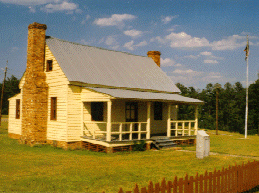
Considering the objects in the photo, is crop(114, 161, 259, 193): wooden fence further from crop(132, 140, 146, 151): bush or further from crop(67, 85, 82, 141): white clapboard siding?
crop(67, 85, 82, 141): white clapboard siding

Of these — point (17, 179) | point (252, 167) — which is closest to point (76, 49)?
point (17, 179)

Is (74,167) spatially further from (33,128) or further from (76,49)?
(76,49)

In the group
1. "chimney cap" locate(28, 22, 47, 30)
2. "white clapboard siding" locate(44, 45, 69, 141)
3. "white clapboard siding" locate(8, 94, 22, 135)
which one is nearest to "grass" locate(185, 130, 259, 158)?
"white clapboard siding" locate(44, 45, 69, 141)

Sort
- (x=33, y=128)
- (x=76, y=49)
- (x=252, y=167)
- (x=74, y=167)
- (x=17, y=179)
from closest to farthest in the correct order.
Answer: (x=252, y=167) → (x=17, y=179) → (x=74, y=167) → (x=33, y=128) → (x=76, y=49)

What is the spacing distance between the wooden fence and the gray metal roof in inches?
489

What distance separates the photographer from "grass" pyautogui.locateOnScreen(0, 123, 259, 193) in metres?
9.12

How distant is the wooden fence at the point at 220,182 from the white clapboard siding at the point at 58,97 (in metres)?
11.0

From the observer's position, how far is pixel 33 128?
19.0 meters

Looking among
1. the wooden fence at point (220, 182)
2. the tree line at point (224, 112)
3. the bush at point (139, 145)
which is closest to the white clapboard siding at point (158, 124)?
the bush at point (139, 145)

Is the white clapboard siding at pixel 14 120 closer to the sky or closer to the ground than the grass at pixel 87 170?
closer to the sky

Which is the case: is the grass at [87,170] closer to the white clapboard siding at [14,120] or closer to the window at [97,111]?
the window at [97,111]

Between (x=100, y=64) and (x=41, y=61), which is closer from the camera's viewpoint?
(x=41, y=61)

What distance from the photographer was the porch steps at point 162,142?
1897cm

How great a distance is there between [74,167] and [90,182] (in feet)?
9.10
